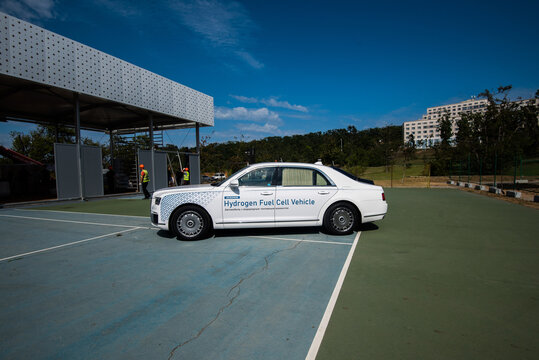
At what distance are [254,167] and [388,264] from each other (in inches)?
127

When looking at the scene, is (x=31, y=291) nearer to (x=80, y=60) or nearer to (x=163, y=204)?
(x=163, y=204)

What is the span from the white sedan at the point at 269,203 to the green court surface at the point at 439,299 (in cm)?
79

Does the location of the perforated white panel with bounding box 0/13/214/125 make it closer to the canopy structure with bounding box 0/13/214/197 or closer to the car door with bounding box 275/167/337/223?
the canopy structure with bounding box 0/13/214/197

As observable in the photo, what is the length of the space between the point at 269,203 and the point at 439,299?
346cm

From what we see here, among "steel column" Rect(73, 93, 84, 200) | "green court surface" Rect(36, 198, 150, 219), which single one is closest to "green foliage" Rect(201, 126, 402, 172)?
"green court surface" Rect(36, 198, 150, 219)

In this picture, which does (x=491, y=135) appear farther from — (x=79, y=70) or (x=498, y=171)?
(x=79, y=70)

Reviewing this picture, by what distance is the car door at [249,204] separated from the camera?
19.2 feet

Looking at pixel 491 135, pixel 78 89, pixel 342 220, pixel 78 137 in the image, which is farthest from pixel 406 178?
pixel 78 89

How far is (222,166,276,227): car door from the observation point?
586cm

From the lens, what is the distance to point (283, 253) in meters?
4.94

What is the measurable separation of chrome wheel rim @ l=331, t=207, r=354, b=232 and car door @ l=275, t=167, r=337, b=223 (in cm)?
38

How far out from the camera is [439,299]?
316 centimetres

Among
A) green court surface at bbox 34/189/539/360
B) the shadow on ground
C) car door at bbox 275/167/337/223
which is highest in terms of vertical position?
car door at bbox 275/167/337/223

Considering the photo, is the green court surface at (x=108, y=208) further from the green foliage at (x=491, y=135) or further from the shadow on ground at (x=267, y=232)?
the green foliage at (x=491, y=135)
